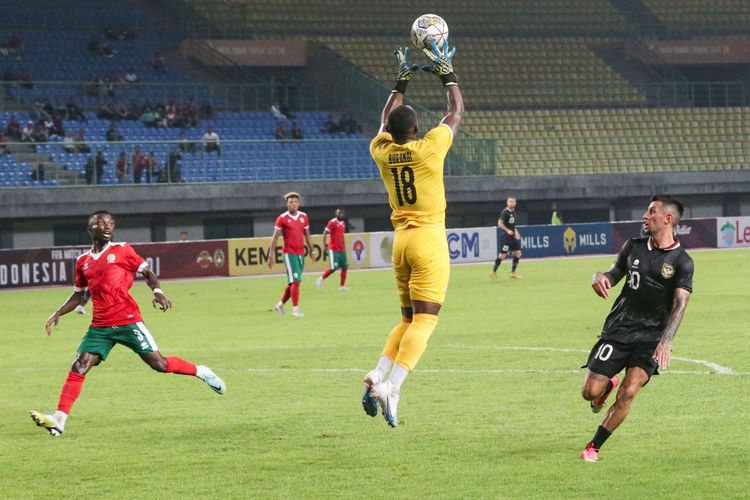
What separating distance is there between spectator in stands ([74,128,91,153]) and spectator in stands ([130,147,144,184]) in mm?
1504

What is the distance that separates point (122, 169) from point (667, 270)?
35595 mm

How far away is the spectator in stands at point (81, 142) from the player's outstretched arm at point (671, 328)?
34.6m

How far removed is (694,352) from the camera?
16.3 metres

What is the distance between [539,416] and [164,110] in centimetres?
3854

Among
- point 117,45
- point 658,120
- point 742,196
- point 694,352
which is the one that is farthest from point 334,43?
point 694,352

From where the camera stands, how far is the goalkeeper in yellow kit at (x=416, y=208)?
9.62 m

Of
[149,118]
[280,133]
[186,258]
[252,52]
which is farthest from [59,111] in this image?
[252,52]

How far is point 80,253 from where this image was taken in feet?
123

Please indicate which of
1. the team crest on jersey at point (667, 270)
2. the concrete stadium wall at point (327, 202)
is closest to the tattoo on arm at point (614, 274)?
the team crest on jersey at point (667, 270)

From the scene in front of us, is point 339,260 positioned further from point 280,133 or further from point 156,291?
point 156,291

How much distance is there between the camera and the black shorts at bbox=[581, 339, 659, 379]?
902cm

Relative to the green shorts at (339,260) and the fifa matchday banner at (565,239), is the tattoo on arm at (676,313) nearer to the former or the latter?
the green shorts at (339,260)

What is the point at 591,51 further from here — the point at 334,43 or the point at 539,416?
the point at 539,416

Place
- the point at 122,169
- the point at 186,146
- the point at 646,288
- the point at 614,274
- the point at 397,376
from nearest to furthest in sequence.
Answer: the point at 646,288 → the point at 614,274 → the point at 397,376 → the point at 122,169 → the point at 186,146
